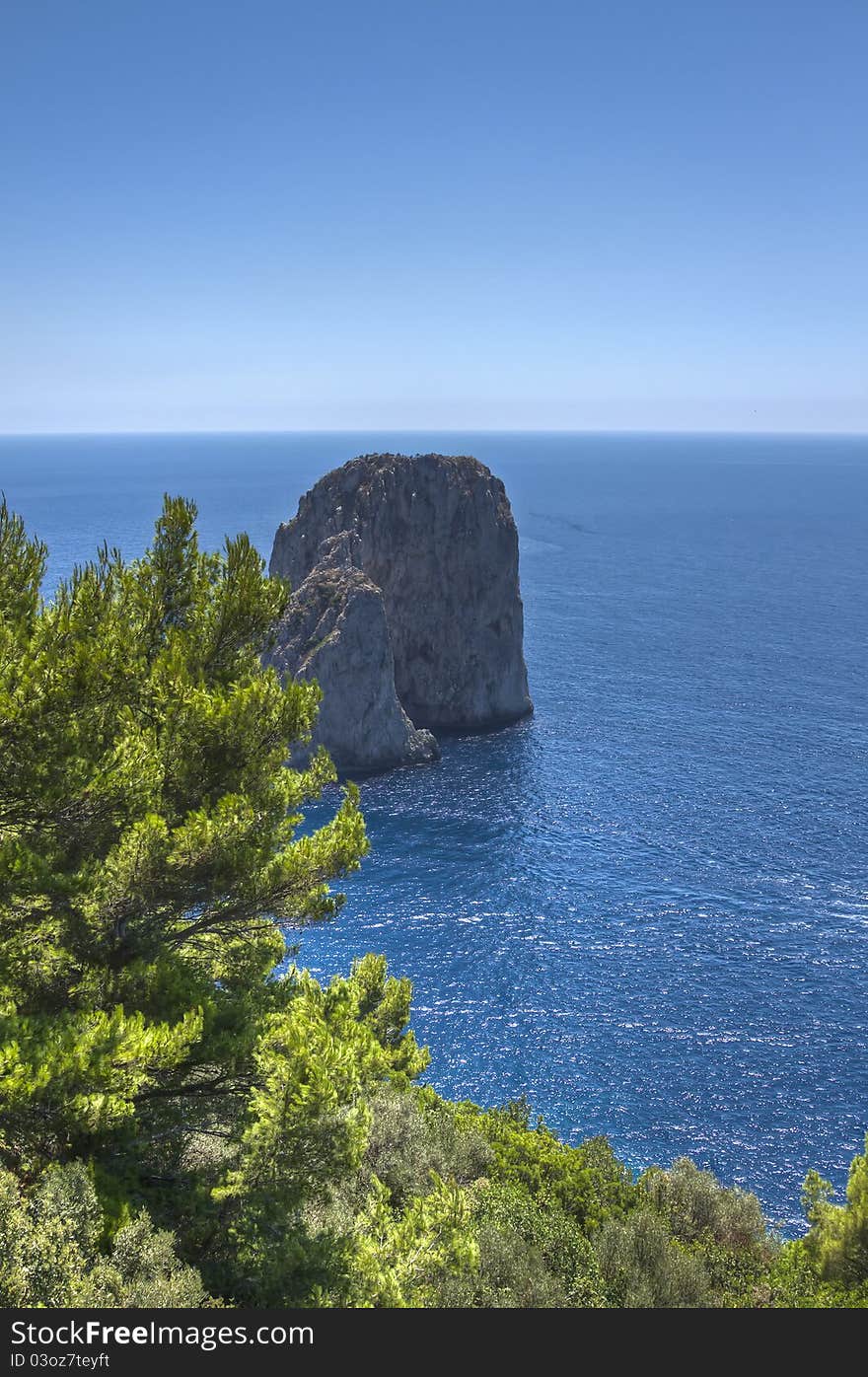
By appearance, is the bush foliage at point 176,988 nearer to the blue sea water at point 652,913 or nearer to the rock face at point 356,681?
the blue sea water at point 652,913

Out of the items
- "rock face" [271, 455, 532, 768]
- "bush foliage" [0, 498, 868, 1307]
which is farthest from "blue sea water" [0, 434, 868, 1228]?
"bush foliage" [0, 498, 868, 1307]

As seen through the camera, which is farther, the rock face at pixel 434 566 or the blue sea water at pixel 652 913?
the rock face at pixel 434 566

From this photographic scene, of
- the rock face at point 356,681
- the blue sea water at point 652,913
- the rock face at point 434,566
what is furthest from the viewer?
the rock face at point 434,566

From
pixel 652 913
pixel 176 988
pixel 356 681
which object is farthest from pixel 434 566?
pixel 176 988

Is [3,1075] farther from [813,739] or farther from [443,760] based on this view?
Result: [813,739]

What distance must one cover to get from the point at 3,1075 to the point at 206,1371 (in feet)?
15.2

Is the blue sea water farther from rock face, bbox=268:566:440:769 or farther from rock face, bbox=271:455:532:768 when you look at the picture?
rock face, bbox=271:455:532:768

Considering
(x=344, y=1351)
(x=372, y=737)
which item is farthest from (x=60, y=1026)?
(x=372, y=737)

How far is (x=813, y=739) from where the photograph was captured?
85.7m

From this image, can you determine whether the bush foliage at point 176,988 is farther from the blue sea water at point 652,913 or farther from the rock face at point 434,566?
the rock face at point 434,566

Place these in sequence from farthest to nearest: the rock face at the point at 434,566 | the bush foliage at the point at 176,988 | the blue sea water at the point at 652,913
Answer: the rock face at the point at 434,566
the blue sea water at the point at 652,913
the bush foliage at the point at 176,988

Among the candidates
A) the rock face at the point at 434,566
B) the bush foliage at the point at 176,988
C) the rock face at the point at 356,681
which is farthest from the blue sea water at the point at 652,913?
the bush foliage at the point at 176,988

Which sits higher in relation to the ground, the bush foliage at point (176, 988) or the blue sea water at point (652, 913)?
the bush foliage at point (176, 988)

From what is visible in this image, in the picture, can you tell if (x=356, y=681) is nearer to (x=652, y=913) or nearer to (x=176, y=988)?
(x=652, y=913)
